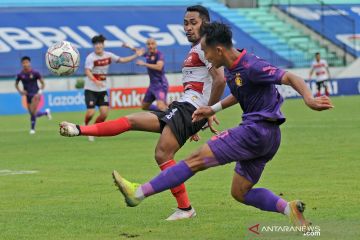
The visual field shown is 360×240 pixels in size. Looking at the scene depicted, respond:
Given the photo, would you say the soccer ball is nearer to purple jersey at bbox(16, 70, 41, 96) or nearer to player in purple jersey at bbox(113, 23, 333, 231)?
player in purple jersey at bbox(113, 23, 333, 231)

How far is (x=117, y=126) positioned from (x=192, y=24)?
1466mm

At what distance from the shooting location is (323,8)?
175 ft

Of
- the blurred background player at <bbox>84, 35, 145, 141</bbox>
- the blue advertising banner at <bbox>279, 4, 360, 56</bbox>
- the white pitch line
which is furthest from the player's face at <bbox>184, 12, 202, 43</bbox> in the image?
the blue advertising banner at <bbox>279, 4, 360, 56</bbox>

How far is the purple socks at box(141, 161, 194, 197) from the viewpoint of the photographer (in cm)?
842

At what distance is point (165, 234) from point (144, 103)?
15685mm

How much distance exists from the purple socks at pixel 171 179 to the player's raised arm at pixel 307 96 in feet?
3.89

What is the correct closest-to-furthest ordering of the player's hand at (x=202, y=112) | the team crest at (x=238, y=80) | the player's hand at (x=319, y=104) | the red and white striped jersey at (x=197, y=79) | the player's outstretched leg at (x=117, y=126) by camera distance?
the player's hand at (x=319, y=104) < the team crest at (x=238, y=80) < the player's hand at (x=202, y=112) < the player's outstretched leg at (x=117, y=126) < the red and white striped jersey at (x=197, y=79)

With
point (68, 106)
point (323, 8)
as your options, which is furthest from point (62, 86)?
point (323, 8)

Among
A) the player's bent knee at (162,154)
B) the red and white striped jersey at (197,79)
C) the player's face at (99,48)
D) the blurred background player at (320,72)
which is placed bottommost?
the blurred background player at (320,72)

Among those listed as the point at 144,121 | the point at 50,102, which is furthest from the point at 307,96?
the point at 50,102

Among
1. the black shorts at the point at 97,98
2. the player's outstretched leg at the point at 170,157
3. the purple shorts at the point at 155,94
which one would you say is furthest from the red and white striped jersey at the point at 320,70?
the player's outstretched leg at the point at 170,157

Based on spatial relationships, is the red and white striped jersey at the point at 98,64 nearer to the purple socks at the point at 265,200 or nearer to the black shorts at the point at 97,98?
the black shorts at the point at 97,98

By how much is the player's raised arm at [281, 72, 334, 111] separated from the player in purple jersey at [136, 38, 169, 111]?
16265 millimetres

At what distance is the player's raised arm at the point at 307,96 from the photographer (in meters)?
7.84
